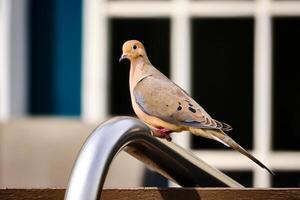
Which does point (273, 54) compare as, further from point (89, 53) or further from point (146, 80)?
point (146, 80)

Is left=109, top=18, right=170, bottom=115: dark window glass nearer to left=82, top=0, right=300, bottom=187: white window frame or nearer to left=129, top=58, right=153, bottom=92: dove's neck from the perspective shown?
left=82, top=0, right=300, bottom=187: white window frame

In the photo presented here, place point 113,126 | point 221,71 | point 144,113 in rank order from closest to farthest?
point 113,126 < point 144,113 < point 221,71

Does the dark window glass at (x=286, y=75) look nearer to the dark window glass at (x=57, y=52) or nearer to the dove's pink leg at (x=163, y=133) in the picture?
the dark window glass at (x=57, y=52)

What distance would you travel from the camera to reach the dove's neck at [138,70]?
1272 millimetres

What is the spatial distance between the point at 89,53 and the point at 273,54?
103 centimetres

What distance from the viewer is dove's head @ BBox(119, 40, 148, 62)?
51.2 inches

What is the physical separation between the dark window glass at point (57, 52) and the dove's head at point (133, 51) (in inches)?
176

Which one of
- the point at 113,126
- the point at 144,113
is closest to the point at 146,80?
the point at 144,113

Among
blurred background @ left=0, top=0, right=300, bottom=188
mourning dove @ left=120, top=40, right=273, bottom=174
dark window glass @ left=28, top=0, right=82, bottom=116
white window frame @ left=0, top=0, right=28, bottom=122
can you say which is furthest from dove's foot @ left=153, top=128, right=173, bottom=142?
dark window glass @ left=28, top=0, right=82, bottom=116

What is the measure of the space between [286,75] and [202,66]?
18.6 inches

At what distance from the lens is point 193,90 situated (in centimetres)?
564

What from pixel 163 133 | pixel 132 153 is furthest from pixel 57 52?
pixel 163 133

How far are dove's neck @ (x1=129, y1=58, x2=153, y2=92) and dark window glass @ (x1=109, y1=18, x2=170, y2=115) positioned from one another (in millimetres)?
4261

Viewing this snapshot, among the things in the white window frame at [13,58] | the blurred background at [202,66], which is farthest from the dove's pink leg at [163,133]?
the white window frame at [13,58]
